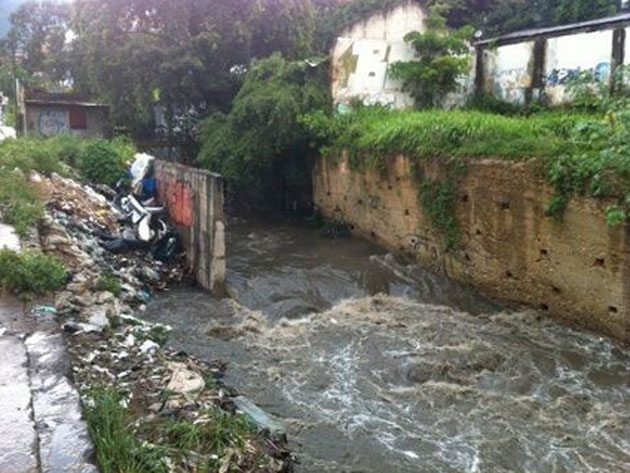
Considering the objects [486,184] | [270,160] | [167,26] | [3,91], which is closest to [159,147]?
[167,26]

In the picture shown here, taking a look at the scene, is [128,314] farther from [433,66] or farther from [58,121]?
[58,121]

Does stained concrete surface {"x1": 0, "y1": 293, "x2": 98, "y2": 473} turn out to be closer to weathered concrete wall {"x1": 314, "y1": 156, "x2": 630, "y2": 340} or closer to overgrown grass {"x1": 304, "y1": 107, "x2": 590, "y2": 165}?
weathered concrete wall {"x1": 314, "y1": 156, "x2": 630, "y2": 340}

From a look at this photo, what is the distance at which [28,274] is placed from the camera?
6328mm

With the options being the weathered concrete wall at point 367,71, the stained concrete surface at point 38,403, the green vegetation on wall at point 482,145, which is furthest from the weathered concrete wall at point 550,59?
the stained concrete surface at point 38,403

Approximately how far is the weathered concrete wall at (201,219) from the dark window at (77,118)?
51.3 feet

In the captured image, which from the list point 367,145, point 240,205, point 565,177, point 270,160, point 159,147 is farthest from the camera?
point 159,147

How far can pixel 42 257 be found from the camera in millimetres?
6789

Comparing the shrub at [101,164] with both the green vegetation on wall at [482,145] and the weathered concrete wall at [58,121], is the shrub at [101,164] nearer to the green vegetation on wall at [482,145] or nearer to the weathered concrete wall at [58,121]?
the green vegetation on wall at [482,145]

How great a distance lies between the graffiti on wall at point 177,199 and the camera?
11.1m

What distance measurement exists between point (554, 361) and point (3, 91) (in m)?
36.6

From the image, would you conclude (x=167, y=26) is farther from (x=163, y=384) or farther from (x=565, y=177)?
(x=163, y=384)

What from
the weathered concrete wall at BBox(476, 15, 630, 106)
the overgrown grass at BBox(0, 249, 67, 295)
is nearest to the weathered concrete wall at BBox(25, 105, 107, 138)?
the weathered concrete wall at BBox(476, 15, 630, 106)

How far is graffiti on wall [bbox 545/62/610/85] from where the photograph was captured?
12336 millimetres

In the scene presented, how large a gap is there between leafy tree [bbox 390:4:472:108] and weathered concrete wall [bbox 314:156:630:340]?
3.72m
